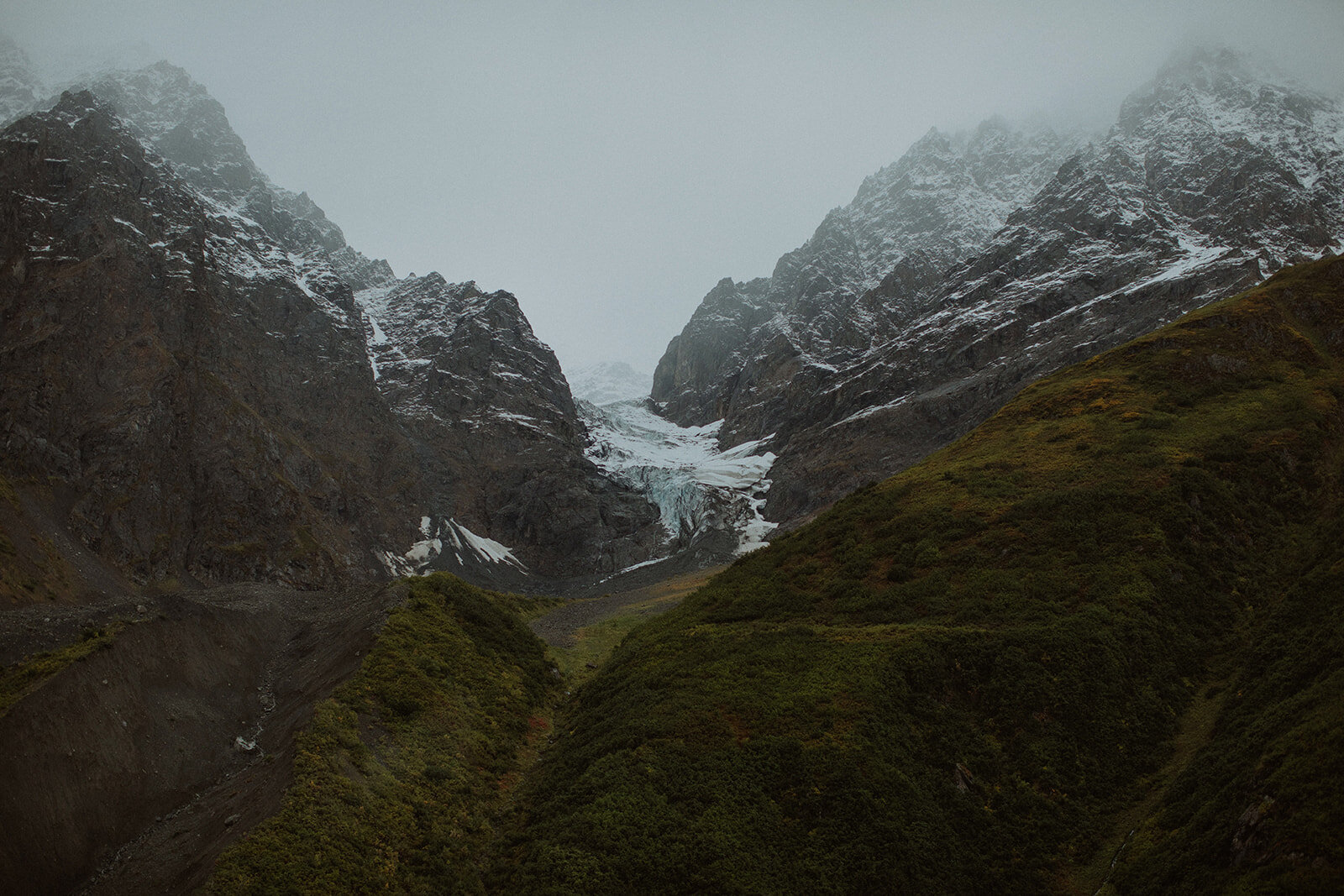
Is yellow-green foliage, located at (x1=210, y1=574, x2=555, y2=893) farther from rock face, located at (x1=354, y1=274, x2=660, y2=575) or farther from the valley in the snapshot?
rock face, located at (x1=354, y1=274, x2=660, y2=575)

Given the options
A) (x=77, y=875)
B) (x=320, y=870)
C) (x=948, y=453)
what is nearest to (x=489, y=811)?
(x=320, y=870)

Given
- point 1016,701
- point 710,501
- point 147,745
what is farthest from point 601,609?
point 710,501

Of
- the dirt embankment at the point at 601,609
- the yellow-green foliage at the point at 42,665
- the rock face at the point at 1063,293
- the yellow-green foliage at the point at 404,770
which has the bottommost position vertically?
the dirt embankment at the point at 601,609

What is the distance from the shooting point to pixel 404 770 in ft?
75.7

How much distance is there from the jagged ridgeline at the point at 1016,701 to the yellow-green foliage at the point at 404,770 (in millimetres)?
2170

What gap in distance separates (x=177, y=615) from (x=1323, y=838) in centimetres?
4114

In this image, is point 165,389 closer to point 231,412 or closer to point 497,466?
point 231,412

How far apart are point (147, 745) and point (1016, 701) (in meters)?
29.5

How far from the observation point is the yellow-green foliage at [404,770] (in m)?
17.7

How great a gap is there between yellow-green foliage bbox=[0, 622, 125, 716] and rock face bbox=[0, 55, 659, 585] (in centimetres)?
6487

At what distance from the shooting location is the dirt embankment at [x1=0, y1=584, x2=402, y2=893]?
1922cm

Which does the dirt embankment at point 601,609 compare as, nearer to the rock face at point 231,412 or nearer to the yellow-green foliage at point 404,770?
the yellow-green foliage at point 404,770

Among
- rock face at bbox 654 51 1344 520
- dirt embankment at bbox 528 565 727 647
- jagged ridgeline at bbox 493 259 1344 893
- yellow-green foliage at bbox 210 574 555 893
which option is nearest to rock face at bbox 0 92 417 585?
dirt embankment at bbox 528 565 727 647

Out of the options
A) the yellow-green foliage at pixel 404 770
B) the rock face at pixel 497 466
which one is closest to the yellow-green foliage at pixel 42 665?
the yellow-green foliage at pixel 404 770
